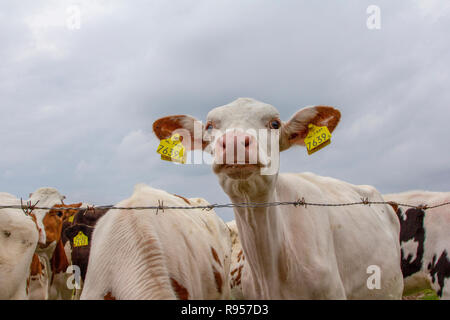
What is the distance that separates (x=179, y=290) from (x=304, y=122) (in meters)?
2.25

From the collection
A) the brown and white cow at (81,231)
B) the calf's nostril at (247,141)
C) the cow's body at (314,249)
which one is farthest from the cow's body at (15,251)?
the calf's nostril at (247,141)

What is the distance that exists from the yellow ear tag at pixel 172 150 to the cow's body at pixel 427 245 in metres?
5.69

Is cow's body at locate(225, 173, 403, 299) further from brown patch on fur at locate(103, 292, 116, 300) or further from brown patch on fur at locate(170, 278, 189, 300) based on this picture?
brown patch on fur at locate(103, 292, 116, 300)

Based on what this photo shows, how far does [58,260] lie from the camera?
9.12 m

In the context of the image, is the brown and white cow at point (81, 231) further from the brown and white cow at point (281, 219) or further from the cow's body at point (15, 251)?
the brown and white cow at point (281, 219)

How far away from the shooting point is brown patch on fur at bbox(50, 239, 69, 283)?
9.05 metres

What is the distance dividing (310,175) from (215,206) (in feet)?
8.42

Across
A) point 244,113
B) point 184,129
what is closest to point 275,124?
point 244,113

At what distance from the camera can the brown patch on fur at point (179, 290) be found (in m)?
3.48

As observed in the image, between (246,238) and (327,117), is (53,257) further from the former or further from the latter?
(327,117)

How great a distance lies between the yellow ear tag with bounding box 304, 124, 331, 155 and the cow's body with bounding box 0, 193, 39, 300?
145 inches

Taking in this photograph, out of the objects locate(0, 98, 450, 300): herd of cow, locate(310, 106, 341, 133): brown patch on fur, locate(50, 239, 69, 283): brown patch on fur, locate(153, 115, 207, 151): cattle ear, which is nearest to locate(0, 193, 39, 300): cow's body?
locate(0, 98, 450, 300): herd of cow
